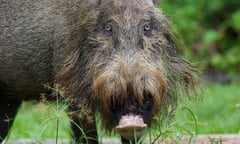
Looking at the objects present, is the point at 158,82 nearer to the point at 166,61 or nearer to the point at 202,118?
the point at 166,61

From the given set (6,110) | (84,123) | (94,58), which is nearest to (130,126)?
(94,58)

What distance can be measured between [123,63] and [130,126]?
46cm

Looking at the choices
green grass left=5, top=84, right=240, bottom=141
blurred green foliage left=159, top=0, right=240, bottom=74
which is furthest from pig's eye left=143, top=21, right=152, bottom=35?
blurred green foliage left=159, top=0, right=240, bottom=74

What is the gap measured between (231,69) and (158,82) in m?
7.20

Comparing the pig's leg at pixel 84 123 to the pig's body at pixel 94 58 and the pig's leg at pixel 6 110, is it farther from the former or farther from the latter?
the pig's leg at pixel 6 110

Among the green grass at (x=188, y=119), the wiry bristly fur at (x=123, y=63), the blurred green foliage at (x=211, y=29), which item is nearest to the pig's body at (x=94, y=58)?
the wiry bristly fur at (x=123, y=63)

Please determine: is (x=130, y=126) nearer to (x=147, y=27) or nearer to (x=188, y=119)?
(x=147, y=27)

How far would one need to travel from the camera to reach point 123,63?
14.8ft

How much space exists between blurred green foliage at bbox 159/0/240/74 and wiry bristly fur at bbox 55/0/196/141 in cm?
547

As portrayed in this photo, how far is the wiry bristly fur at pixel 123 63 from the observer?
14.5 feet

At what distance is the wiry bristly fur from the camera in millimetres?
4418

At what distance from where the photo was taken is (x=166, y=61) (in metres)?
4.91

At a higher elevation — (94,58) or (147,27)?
(147,27)

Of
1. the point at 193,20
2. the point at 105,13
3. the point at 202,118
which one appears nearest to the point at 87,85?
the point at 105,13
